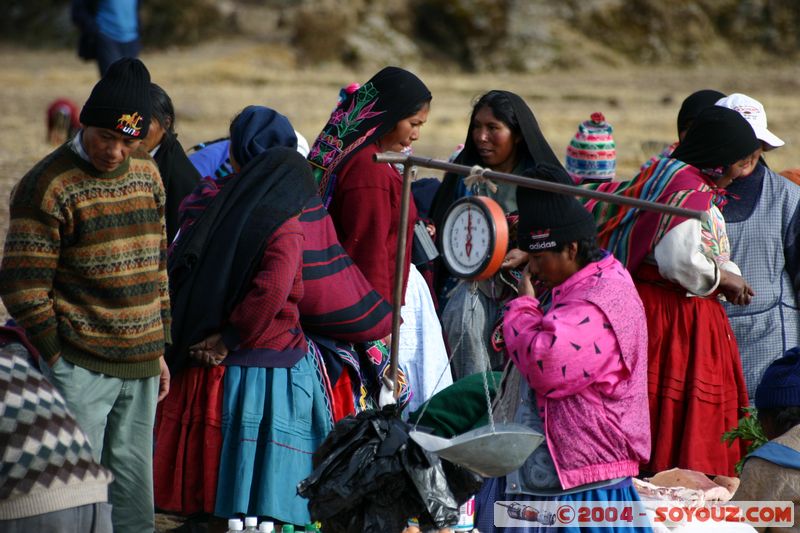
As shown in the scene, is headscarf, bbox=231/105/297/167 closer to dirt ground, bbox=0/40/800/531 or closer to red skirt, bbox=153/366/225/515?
red skirt, bbox=153/366/225/515

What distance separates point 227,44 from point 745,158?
21.5m

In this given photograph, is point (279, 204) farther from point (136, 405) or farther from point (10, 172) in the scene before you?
point (10, 172)

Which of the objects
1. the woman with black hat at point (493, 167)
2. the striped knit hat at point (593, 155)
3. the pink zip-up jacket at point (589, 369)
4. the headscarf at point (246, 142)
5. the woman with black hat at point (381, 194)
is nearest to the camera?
the pink zip-up jacket at point (589, 369)

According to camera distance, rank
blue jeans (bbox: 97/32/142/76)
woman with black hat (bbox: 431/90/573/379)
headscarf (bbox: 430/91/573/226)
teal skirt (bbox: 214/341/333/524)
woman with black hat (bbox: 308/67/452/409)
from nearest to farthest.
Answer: teal skirt (bbox: 214/341/333/524), woman with black hat (bbox: 308/67/452/409), woman with black hat (bbox: 431/90/573/379), headscarf (bbox: 430/91/573/226), blue jeans (bbox: 97/32/142/76)

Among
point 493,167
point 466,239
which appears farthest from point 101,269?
point 493,167

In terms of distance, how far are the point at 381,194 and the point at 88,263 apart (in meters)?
1.49

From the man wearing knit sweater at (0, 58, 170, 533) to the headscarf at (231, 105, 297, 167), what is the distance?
0.76 m

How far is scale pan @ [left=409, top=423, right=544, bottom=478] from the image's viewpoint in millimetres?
3357

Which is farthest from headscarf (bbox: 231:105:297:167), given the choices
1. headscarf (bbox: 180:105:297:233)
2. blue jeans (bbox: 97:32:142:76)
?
blue jeans (bbox: 97:32:142:76)

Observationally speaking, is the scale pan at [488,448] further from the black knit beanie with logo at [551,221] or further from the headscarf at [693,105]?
the headscarf at [693,105]

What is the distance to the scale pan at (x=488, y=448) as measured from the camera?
11.0 ft

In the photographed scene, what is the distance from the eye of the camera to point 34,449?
9.30 ft

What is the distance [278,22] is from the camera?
26.7 m

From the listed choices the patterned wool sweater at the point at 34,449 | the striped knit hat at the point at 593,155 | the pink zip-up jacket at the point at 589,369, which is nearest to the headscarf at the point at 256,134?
the pink zip-up jacket at the point at 589,369
